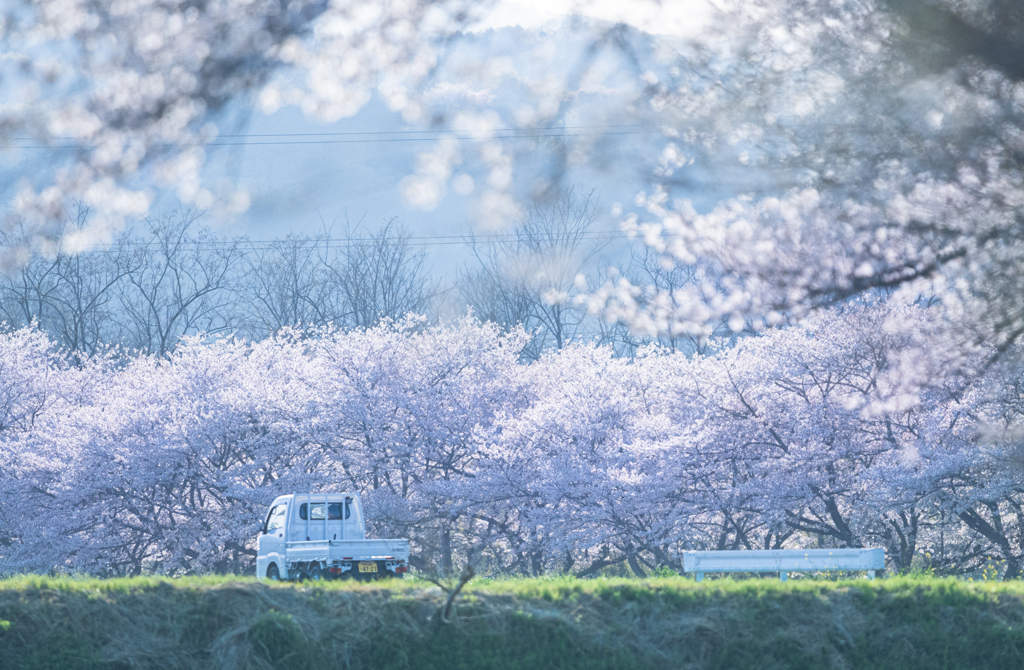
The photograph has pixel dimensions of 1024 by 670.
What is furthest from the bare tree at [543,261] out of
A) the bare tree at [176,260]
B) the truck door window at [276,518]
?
the bare tree at [176,260]

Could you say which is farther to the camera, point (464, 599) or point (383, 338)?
point (383, 338)

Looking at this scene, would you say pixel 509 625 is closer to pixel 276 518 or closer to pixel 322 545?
pixel 322 545

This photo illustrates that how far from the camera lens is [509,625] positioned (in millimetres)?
7504

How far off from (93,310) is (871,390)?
3105 centimetres

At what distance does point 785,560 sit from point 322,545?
19.3ft

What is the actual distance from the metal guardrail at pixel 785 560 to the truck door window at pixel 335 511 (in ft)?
17.7

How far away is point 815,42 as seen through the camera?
6012 millimetres

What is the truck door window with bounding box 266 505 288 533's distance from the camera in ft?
47.1

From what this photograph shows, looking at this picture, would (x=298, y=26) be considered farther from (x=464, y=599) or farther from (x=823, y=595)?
(x=823, y=595)

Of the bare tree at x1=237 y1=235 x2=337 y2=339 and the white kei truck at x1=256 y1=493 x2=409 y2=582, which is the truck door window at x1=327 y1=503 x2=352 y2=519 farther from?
the bare tree at x1=237 y1=235 x2=337 y2=339

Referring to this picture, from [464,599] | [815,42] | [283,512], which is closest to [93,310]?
[283,512]

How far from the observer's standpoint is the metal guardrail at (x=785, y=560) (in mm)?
11477

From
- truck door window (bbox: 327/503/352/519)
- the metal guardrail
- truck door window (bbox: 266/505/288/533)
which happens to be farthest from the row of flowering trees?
the metal guardrail

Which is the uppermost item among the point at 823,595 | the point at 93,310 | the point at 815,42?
the point at 93,310
